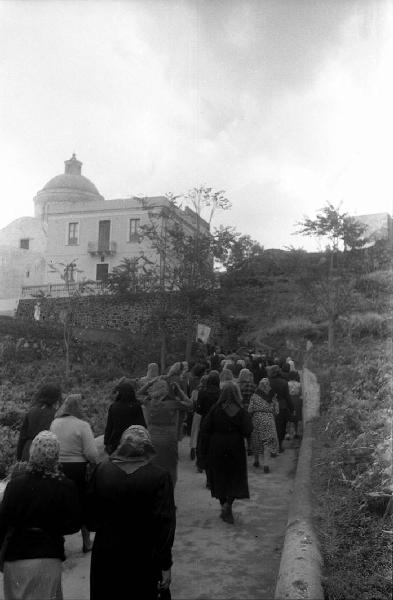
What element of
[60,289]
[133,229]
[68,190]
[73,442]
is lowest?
[73,442]

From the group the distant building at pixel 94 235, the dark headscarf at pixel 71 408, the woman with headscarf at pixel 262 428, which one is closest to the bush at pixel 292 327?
the distant building at pixel 94 235

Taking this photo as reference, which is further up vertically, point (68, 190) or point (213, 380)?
point (68, 190)

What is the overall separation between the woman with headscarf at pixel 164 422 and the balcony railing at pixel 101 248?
95.6 feet

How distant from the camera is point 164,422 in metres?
6.92

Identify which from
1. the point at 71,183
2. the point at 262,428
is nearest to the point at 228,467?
the point at 262,428

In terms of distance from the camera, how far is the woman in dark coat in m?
6.77

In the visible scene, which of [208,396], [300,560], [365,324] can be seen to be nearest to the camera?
[300,560]

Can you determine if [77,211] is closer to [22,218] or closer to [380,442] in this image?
[22,218]

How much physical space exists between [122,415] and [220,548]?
1778mm

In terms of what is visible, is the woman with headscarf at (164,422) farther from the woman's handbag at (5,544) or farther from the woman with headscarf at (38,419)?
the woman's handbag at (5,544)

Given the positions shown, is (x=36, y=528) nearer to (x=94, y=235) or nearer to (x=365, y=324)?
(x=365, y=324)

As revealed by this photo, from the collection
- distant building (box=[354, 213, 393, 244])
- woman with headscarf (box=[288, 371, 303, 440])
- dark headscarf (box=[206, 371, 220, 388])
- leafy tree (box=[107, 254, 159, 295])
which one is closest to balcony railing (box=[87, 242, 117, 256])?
leafy tree (box=[107, 254, 159, 295])

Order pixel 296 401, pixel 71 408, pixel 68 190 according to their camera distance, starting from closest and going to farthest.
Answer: pixel 71 408 < pixel 296 401 < pixel 68 190

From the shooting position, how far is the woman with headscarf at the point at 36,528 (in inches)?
139
